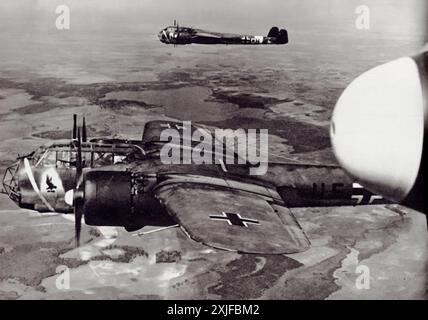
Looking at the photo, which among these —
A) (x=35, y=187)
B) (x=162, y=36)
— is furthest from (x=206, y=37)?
(x=35, y=187)

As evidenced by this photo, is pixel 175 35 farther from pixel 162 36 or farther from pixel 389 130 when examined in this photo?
pixel 389 130

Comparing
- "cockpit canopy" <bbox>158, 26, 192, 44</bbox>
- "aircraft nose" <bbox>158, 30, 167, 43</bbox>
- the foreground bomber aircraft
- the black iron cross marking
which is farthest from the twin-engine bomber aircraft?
"aircraft nose" <bbox>158, 30, 167, 43</bbox>

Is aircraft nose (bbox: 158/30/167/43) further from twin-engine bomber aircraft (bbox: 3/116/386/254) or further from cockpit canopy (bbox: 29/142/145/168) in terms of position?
cockpit canopy (bbox: 29/142/145/168)

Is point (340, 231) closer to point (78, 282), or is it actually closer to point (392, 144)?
point (78, 282)

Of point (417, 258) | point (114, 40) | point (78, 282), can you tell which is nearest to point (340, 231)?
point (417, 258)

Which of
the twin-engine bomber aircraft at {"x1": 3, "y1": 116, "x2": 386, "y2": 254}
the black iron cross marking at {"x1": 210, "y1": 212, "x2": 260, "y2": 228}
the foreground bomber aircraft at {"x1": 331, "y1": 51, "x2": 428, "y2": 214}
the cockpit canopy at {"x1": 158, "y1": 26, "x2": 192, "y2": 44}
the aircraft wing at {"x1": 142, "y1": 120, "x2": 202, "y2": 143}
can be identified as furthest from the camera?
the cockpit canopy at {"x1": 158, "y1": 26, "x2": 192, "y2": 44}
